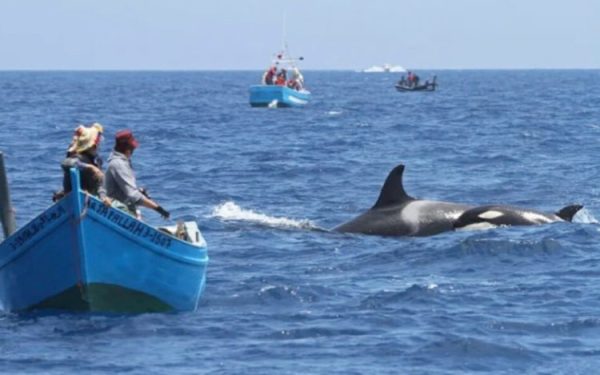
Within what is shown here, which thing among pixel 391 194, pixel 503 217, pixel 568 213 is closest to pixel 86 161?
pixel 391 194

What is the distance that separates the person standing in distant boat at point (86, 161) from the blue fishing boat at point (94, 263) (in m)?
0.34

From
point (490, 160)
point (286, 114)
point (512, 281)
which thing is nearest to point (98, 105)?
point (286, 114)

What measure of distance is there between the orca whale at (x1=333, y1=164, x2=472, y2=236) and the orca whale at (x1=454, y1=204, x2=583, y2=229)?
223mm

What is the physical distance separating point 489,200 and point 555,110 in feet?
170

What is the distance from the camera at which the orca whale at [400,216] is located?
22312mm

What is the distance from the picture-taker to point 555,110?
79.0 metres

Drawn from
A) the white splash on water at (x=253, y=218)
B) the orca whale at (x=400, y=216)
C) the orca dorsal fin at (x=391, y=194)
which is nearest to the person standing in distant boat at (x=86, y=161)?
the orca whale at (x=400, y=216)

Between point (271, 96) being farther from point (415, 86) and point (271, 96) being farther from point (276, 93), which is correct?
point (415, 86)

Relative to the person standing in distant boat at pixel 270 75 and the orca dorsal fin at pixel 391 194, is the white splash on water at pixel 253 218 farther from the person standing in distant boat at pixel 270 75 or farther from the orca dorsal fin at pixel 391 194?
the person standing in distant boat at pixel 270 75

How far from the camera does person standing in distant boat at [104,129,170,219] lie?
1537cm

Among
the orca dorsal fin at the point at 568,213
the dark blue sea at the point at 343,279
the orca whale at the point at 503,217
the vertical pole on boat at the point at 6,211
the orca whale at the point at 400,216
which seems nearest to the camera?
the dark blue sea at the point at 343,279

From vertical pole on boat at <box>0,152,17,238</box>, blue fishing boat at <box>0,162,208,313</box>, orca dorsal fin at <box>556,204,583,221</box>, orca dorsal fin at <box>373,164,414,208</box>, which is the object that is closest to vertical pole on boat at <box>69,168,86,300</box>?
blue fishing boat at <box>0,162,208,313</box>

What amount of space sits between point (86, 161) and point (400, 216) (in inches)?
333
